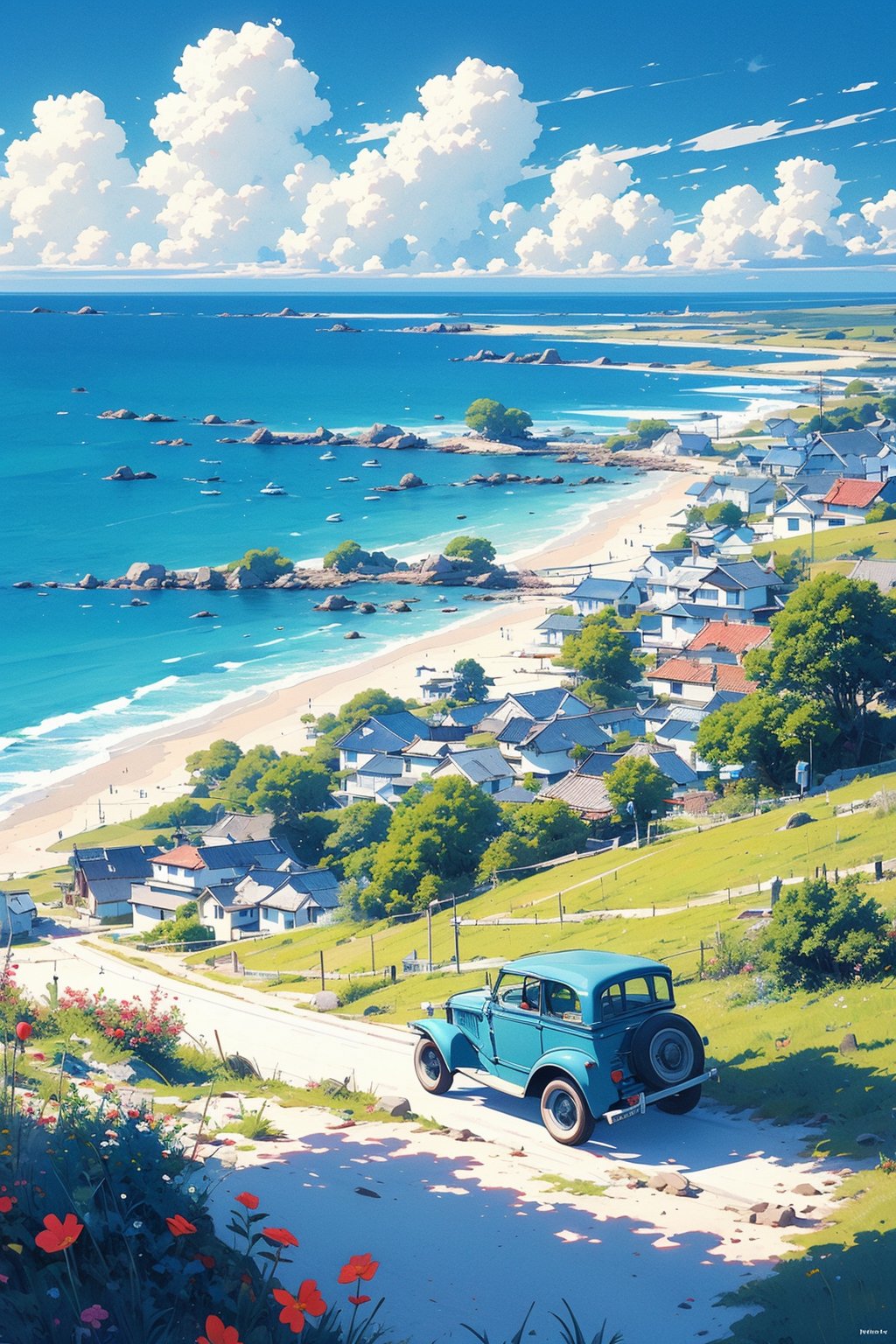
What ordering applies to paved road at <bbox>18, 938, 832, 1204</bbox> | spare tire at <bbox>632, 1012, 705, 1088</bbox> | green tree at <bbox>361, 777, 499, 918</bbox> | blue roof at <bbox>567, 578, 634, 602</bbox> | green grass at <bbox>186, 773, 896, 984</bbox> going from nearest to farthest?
paved road at <bbox>18, 938, 832, 1204</bbox>
spare tire at <bbox>632, 1012, 705, 1088</bbox>
green grass at <bbox>186, 773, 896, 984</bbox>
green tree at <bbox>361, 777, 499, 918</bbox>
blue roof at <bbox>567, 578, 634, 602</bbox>

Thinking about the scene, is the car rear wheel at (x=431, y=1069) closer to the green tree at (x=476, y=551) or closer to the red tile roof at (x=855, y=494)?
the green tree at (x=476, y=551)

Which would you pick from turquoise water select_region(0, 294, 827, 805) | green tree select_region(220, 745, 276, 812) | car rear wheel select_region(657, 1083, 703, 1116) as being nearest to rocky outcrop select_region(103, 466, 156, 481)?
turquoise water select_region(0, 294, 827, 805)

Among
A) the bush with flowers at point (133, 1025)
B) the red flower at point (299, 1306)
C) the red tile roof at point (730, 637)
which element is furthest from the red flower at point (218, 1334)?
the red tile roof at point (730, 637)

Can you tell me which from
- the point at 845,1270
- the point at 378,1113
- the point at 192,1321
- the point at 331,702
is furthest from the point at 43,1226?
the point at 331,702

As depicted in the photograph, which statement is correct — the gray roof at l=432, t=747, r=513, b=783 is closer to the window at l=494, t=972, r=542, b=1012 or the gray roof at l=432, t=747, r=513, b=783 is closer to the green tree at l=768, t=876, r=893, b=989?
the green tree at l=768, t=876, r=893, b=989

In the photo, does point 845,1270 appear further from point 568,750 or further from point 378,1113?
point 568,750

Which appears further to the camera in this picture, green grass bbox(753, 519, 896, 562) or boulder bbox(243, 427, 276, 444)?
boulder bbox(243, 427, 276, 444)

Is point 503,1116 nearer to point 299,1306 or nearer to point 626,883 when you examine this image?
point 299,1306
